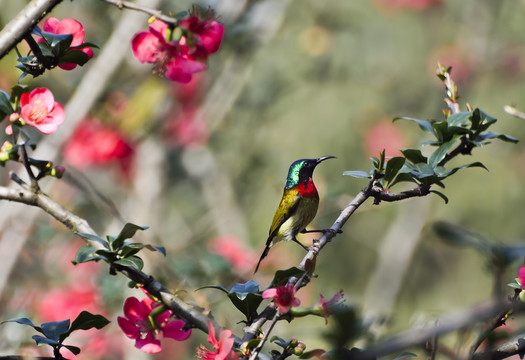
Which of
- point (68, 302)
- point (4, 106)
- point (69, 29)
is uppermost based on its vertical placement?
point (68, 302)

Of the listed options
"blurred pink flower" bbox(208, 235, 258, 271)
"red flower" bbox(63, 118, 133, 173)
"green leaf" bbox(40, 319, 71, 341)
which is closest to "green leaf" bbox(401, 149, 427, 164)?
"green leaf" bbox(40, 319, 71, 341)

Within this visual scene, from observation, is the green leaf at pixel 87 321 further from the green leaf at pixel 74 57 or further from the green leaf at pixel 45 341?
the green leaf at pixel 74 57

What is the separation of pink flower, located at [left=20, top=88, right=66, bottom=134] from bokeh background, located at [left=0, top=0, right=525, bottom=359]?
0.47 ft

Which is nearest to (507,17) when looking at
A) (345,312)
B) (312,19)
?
(312,19)

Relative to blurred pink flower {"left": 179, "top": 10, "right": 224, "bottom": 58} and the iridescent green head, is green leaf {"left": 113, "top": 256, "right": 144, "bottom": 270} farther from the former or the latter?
the iridescent green head

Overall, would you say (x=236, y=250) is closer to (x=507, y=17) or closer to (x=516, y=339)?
(x=516, y=339)

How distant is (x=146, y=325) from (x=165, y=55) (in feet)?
1.70

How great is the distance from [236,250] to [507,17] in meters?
3.38

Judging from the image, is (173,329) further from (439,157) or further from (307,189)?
(307,189)

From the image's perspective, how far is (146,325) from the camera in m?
1.11

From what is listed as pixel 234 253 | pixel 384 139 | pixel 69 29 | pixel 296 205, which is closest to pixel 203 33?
pixel 69 29

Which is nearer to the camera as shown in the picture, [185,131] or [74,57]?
[74,57]

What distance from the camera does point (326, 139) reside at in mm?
6660

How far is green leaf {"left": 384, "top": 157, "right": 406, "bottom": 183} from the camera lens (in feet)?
3.31
